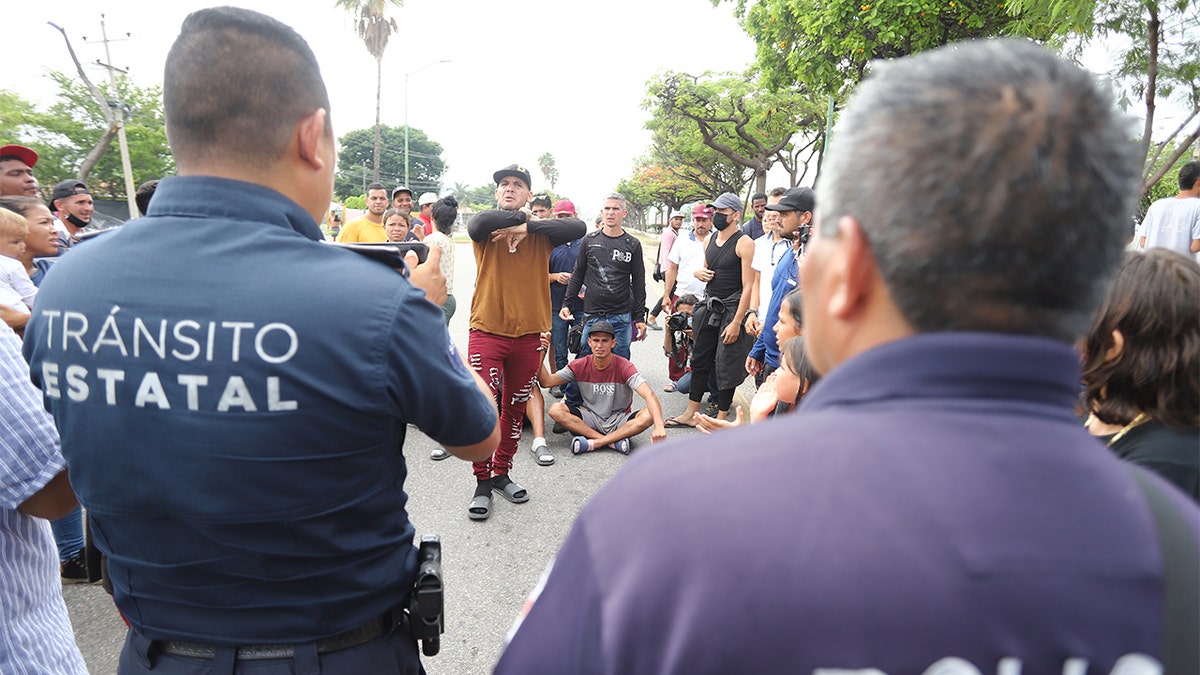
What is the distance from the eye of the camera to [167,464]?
1.15m

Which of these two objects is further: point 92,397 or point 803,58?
point 803,58

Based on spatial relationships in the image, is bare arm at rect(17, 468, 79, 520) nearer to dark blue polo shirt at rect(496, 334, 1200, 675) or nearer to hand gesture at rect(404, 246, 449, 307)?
hand gesture at rect(404, 246, 449, 307)

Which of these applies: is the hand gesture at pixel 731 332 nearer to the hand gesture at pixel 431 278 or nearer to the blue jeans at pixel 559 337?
the blue jeans at pixel 559 337

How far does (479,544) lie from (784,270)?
8.42ft

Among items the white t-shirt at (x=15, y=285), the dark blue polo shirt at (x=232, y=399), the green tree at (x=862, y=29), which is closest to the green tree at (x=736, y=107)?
the green tree at (x=862, y=29)

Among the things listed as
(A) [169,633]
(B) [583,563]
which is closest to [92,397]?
(A) [169,633]

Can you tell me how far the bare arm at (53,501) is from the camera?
1.40 metres

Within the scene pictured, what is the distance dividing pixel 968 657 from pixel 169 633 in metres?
1.31

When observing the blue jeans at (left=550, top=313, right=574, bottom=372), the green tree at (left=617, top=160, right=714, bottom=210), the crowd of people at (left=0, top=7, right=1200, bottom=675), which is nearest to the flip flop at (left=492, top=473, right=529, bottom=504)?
the blue jeans at (left=550, top=313, right=574, bottom=372)

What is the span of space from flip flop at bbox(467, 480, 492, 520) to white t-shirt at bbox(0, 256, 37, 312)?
237cm

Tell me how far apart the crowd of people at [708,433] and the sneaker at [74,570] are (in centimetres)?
208

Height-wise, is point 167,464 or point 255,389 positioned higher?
point 255,389

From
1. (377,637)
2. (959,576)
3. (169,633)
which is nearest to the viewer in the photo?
(959,576)

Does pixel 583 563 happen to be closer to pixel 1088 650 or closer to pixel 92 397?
pixel 1088 650
